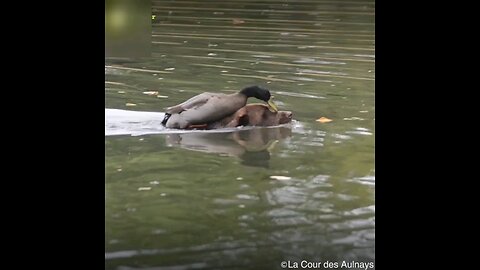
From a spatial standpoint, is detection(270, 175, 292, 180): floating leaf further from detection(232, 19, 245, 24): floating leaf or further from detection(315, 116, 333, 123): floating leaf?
detection(232, 19, 245, 24): floating leaf

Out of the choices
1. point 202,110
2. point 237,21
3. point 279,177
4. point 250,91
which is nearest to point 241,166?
point 279,177

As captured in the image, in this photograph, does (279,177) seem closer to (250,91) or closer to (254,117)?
(254,117)

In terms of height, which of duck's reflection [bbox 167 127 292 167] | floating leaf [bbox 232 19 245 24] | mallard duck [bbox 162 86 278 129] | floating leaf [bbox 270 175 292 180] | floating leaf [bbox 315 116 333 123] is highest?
floating leaf [bbox 232 19 245 24]

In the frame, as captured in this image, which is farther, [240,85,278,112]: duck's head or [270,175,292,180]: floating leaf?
[240,85,278,112]: duck's head

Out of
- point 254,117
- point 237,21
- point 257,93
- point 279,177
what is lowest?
point 279,177

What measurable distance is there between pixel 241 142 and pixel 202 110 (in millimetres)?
410

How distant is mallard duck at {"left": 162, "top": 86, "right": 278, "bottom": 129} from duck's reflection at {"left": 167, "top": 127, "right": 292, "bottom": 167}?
13 centimetres

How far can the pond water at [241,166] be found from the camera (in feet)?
11.9

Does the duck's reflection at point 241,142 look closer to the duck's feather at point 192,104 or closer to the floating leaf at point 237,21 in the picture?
the duck's feather at point 192,104

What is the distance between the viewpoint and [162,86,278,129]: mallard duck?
17.5 ft

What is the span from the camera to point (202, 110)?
535cm

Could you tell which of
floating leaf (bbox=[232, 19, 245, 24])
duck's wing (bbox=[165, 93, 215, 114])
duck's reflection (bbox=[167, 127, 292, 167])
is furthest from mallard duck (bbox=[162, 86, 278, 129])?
floating leaf (bbox=[232, 19, 245, 24])

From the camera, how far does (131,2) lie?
12.2ft

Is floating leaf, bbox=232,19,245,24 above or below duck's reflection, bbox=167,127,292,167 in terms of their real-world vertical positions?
above
